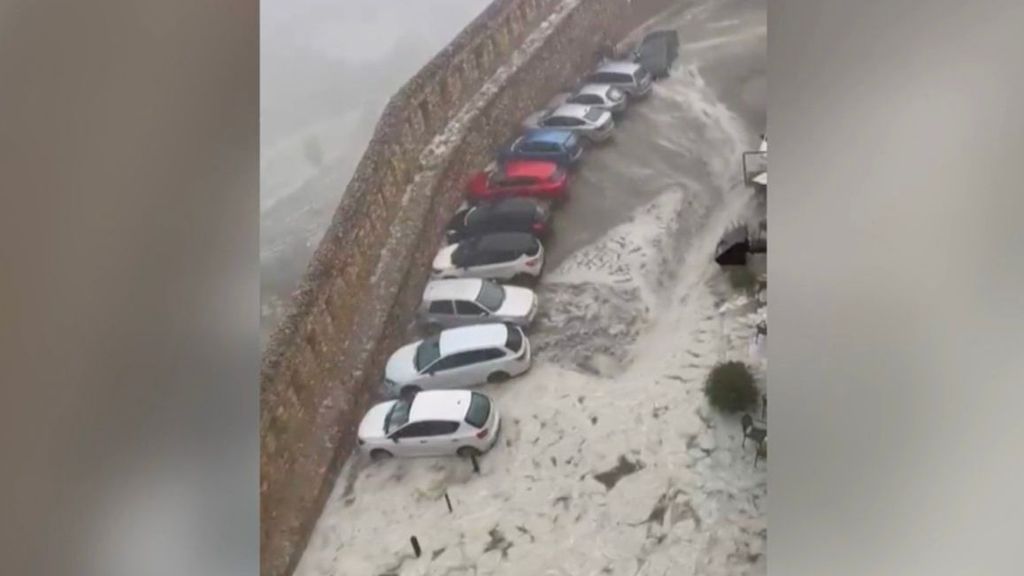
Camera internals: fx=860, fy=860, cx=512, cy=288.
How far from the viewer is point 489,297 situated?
1078 millimetres

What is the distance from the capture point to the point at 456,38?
109cm

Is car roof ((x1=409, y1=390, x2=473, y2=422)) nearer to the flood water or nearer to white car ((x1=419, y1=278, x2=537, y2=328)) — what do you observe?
white car ((x1=419, y1=278, x2=537, y2=328))

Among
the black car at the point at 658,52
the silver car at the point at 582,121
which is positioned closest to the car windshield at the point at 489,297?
the silver car at the point at 582,121

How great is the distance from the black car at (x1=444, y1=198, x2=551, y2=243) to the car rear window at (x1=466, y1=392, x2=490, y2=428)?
0.66 ft

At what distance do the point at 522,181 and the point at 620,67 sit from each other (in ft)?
0.64

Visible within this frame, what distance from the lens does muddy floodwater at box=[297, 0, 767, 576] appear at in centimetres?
108

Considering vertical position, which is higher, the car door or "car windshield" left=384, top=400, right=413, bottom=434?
"car windshield" left=384, top=400, right=413, bottom=434

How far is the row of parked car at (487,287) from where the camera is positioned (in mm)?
1073

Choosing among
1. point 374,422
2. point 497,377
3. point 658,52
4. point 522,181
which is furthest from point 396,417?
point 658,52
